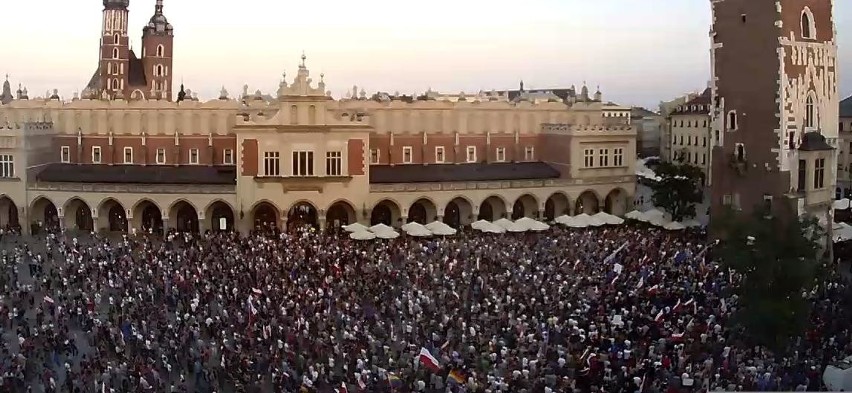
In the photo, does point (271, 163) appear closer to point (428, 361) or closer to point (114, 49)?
point (428, 361)

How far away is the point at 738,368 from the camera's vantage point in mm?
20219

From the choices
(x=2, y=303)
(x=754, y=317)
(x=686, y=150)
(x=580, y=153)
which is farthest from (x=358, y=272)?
(x=686, y=150)

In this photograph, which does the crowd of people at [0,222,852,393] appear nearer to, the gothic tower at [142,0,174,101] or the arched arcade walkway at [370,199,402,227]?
the arched arcade walkway at [370,199,402,227]

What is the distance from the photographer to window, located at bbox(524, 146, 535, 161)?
173 ft

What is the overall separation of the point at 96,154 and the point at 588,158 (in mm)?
26088

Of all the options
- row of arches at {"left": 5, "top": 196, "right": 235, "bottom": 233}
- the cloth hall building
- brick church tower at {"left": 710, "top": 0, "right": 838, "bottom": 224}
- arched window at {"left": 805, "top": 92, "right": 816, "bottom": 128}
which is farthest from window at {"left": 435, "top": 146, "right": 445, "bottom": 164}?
arched window at {"left": 805, "top": 92, "right": 816, "bottom": 128}

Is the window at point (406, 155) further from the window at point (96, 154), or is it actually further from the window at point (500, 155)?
the window at point (96, 154)

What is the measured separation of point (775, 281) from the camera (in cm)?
2286

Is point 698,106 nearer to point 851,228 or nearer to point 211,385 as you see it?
point 851,228

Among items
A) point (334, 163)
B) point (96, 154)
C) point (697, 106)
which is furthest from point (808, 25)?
point (96, 154)

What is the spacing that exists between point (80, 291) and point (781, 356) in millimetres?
20690

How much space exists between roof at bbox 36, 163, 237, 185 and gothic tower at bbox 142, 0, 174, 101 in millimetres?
Result: 37988

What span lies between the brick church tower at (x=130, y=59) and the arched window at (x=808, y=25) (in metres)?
58.8

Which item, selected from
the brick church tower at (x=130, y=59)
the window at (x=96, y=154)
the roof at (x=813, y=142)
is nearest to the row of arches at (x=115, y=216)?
the window at (x=96, y=154)
